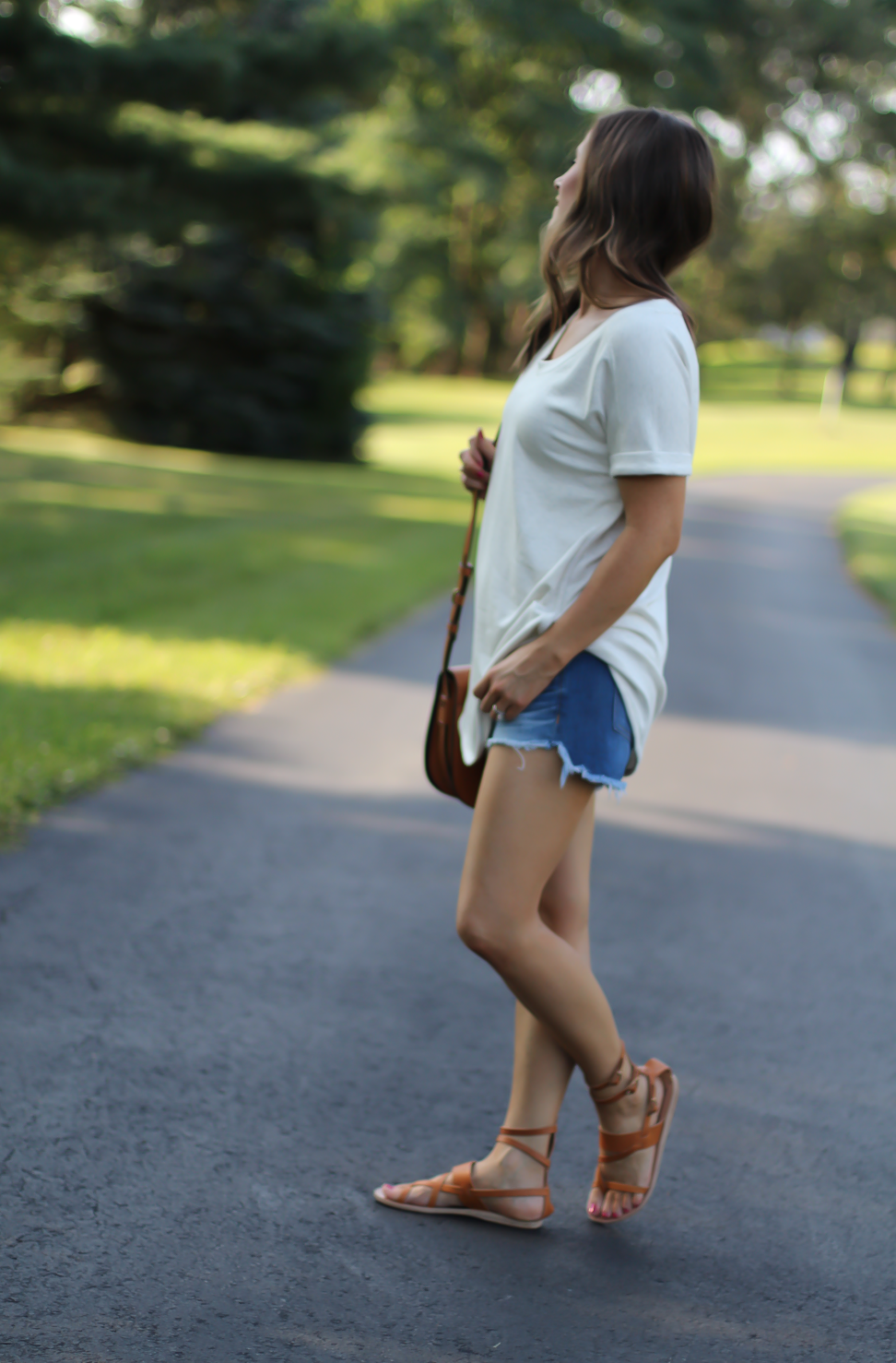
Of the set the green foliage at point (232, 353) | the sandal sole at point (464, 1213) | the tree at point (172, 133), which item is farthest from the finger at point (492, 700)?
the green foliage at point (232, 353)

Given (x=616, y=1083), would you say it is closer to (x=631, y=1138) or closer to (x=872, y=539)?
(x=631, y=1138)

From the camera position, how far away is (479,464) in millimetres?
2760

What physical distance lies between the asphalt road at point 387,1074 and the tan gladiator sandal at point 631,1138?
7 centimetres

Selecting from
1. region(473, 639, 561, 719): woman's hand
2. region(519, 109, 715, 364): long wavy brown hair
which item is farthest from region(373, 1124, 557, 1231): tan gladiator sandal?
region(519, 109, 715, 364): long wavy brown hair

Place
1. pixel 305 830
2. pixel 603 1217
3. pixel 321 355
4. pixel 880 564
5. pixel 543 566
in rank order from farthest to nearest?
pixel 321 355, pixel 880 564, pixel 305 830, pixel 603 1217, pixel 543 566

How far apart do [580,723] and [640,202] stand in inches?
36.9

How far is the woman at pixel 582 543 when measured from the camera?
2.32 m

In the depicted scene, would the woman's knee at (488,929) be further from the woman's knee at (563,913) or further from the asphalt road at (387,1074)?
the asphalt road at (387,1074)

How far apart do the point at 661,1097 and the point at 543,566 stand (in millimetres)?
1162

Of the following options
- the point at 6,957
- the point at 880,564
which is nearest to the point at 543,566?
the point at 6,957

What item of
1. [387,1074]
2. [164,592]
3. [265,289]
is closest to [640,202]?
[387,1074]

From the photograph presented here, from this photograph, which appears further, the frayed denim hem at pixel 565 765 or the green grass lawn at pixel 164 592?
the green grass lawn at pixel 164 592

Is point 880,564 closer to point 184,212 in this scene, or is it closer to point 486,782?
point 184,212

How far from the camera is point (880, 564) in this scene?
15.9m
